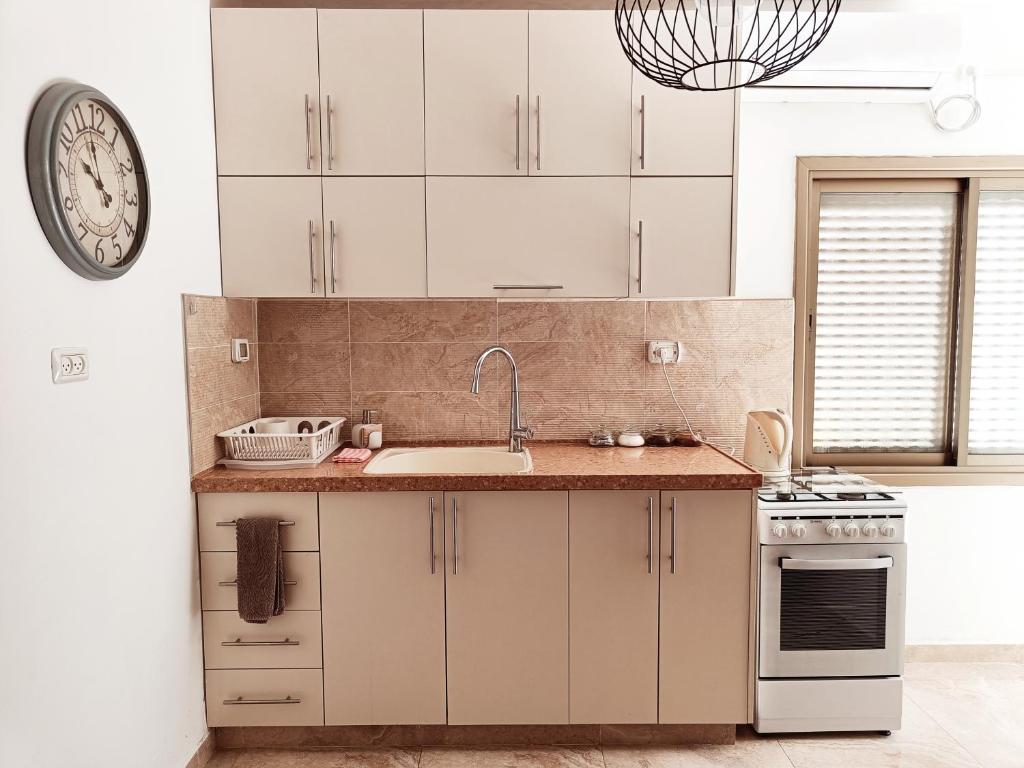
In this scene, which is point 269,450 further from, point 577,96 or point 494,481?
point 577,96

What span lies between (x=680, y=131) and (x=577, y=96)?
388mm

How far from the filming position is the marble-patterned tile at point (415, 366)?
9.45 feet

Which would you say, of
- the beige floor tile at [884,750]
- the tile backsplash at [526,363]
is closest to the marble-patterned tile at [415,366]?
the tile backsplash at [526,363]

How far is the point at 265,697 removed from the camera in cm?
230

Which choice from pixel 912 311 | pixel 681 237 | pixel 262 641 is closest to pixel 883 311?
pixel 912 311

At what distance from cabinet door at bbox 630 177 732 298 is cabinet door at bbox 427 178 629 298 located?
57 mm

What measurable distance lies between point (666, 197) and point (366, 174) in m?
1.08

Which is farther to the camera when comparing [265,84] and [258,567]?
[265,84]

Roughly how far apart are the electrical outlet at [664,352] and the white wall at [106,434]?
171 cm

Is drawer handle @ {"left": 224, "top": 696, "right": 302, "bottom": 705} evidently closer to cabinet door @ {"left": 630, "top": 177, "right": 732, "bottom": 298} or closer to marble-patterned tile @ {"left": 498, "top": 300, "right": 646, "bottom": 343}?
marble-patterned tile @ {"left": 498, "top": 300, "right": 646, "bottom": 343}

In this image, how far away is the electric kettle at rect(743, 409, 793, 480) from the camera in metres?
2.59

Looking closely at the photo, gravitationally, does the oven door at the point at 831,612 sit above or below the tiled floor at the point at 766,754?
above

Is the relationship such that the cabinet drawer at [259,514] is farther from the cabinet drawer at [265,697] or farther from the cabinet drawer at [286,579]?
the cabinet drawer at [265,697]

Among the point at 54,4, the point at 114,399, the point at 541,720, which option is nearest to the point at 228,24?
the point at 54,4
